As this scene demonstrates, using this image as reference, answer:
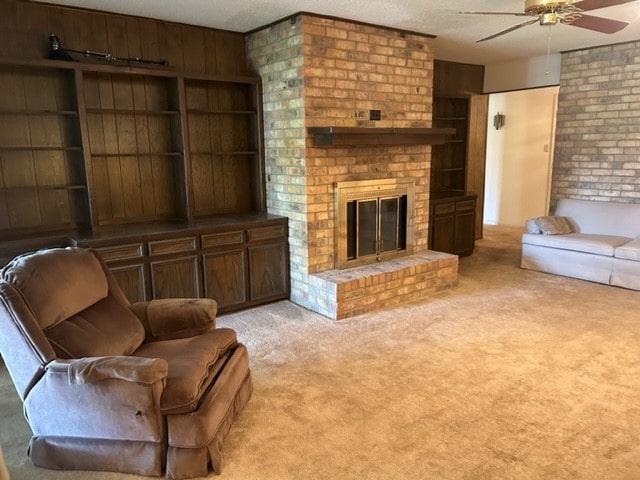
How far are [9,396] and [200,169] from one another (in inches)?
94.6

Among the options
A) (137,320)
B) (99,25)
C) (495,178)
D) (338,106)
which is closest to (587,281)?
(338,106)

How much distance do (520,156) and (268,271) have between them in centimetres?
564

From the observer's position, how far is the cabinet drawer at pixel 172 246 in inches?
145

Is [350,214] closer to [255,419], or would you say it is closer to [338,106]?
[338,106]

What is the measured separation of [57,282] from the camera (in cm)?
228

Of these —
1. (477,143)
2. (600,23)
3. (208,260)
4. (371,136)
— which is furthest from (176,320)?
(477,143)

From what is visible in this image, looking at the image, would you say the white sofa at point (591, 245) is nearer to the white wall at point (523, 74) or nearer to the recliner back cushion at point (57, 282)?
the white wall at point (523, 74)

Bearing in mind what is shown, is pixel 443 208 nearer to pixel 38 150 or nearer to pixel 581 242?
pixel 581 242


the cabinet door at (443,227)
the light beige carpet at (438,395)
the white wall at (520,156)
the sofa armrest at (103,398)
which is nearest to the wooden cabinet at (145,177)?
the light beige carpet at (438,395)

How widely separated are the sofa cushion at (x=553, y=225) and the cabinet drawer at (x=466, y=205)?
2.79 feet

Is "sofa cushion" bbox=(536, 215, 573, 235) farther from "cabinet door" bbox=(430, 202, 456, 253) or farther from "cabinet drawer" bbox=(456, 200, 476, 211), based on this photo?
"cabinet door" bbox=(430, 202, 456, 253)

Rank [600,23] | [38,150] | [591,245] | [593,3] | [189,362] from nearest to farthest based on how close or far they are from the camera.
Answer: [189,362] < [593,3] < [600,23] < [38,150] < [591,245]

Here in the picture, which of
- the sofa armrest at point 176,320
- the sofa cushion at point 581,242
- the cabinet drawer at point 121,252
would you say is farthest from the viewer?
the sofa cushion at point 581,242

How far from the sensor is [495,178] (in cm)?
846
